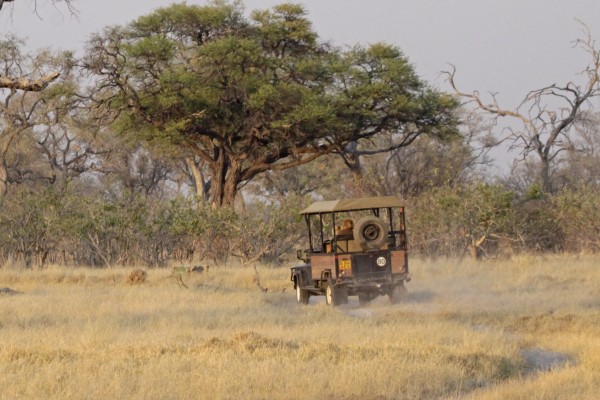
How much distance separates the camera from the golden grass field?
354 inches

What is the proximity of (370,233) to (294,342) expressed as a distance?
5795 millimetres

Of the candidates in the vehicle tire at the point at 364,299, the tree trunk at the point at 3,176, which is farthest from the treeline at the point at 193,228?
the tree trunk at the point at 3,176

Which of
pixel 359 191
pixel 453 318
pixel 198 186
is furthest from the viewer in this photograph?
pixel 198 186

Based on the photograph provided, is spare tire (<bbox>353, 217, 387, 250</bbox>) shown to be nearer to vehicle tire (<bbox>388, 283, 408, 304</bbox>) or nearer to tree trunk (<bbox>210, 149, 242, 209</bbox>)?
vehicle tire (<bbox>388, 283, 408, 304</bbox>)

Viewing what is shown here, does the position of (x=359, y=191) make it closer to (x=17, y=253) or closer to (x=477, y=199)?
(x=477, y=199)

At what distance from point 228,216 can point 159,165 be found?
2477 centimetres

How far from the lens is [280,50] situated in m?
35.5

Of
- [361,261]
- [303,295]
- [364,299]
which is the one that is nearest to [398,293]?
[364,299]

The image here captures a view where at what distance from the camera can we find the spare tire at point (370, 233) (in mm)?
17141

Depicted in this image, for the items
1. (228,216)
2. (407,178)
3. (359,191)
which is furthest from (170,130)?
(407,178)

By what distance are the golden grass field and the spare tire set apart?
116 cm

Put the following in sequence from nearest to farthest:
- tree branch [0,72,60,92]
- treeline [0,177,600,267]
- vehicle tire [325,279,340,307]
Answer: tree branch [0,72,60,92], vehicle tire [325,279,340,307], treeline [0,177,600,267]

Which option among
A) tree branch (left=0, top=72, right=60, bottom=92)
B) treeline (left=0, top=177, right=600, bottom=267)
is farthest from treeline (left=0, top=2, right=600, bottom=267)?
tree branch (left=0, top=72, right=60, bottom=92)

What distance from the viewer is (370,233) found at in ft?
56.7
